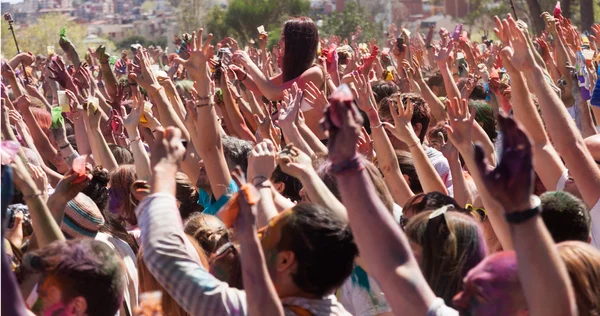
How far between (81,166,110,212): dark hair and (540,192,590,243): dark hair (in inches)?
78.4

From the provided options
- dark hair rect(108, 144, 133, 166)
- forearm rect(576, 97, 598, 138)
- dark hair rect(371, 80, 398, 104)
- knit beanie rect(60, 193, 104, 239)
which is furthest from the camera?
dark hair rect(371, 80, 398, 104)

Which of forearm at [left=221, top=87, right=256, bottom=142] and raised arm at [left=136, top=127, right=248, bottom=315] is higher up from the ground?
raised arm at [left=136, top=127, right=248, bottom=315]

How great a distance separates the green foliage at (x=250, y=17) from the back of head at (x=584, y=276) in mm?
47499

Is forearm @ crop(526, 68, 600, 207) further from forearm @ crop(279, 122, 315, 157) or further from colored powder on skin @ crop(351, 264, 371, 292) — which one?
forearm @ crop(279, 122, 315, 157)

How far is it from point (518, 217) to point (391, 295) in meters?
0.50

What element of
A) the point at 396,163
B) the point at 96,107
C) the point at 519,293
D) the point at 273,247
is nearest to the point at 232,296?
the point at 273,247

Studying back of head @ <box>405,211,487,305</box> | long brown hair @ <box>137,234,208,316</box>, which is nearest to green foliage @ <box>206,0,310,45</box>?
long brown hair @ <box>137,234,208,316</box>

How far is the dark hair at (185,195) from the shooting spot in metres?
4.48

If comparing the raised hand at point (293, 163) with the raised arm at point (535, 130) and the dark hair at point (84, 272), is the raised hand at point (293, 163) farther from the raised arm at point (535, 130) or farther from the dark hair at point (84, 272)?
the raised arm at point (535, 130)

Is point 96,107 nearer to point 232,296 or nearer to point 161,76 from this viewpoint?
point 161,76

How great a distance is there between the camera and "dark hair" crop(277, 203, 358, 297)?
262 centimetres

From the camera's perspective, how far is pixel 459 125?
4043mm

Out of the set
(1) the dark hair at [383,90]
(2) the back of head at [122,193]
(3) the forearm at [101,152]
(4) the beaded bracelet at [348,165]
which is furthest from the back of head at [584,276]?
(1) the dark hair at [383,90]

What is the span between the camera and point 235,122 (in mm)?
6273
